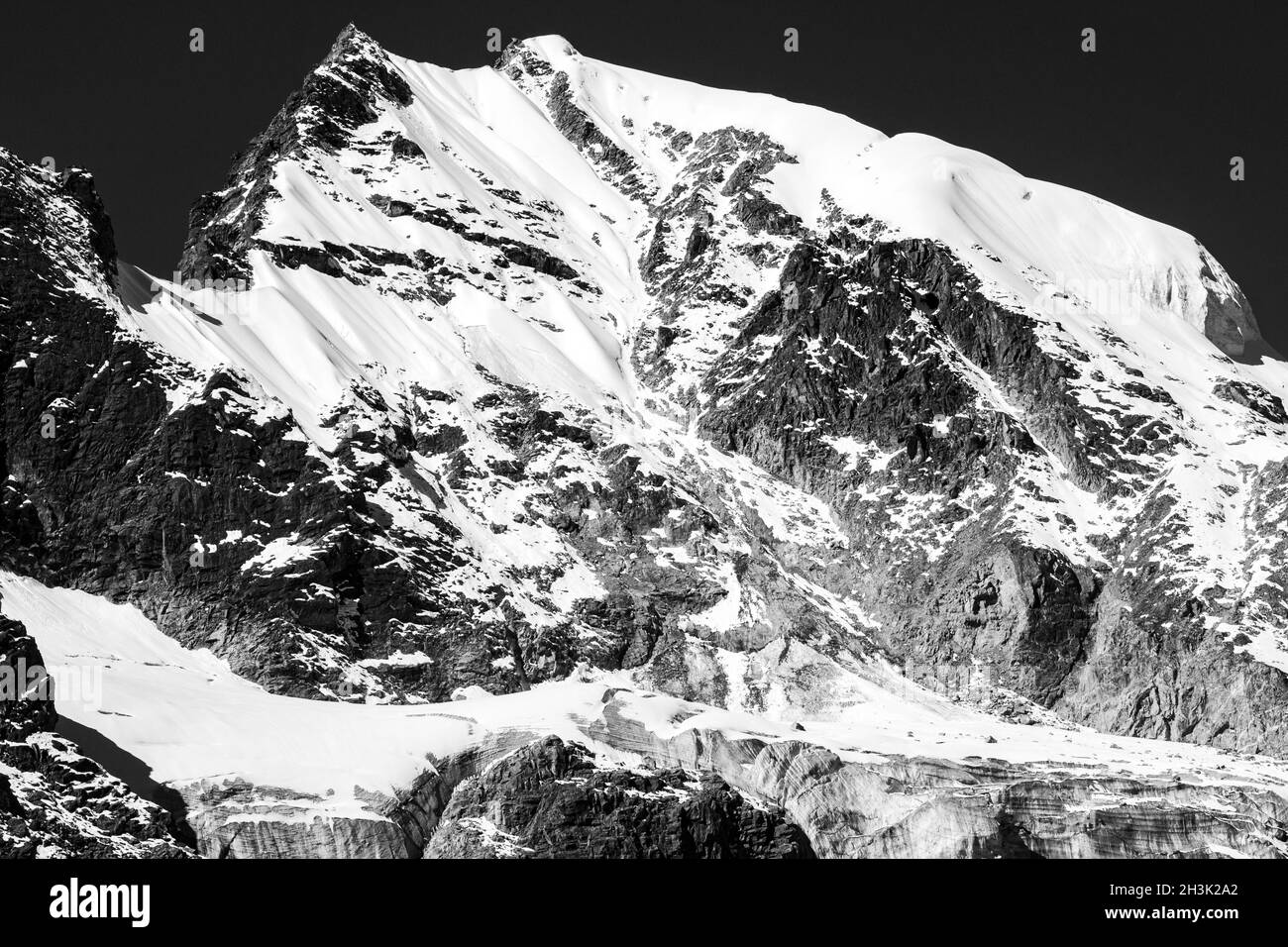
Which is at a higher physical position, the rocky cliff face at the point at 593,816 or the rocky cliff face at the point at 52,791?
the rocky cliff face at the point at 52,791

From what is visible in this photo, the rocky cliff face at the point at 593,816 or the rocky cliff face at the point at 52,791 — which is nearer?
the rocky cliff face at the point at 52,791

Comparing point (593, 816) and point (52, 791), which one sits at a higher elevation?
point (52, 791)

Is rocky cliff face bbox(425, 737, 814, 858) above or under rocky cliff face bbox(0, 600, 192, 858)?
under

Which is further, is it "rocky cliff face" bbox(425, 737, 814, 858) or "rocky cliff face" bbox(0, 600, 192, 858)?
"rocky cliff face" bbox(425, 737, 814, 858)

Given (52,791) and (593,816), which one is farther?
(593,816)
